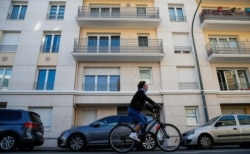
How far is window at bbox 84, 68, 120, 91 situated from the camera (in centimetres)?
1402

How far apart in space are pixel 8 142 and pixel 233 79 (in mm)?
15057

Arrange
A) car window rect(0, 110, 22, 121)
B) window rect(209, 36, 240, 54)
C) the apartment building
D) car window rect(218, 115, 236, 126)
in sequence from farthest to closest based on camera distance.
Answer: window rect(209, 36, 240, 54), the apartment building, car window rect(218, 115, 236, 126), car window rect(0, 110, 22, 121)

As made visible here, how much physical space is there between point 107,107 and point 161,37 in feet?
22.9

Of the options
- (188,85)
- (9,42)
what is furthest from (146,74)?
(9,42)

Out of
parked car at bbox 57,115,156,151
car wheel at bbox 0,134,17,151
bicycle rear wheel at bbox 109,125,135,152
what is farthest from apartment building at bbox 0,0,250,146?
bicycle rear wheel at bbox 109,125,135,152

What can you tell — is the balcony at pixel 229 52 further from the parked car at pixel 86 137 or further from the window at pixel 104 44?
the parked car at pixel 86 137

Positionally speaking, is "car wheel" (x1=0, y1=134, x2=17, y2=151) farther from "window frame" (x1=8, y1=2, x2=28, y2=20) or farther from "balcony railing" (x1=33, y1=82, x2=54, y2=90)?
"window frame" (x1=8, y1=2, x2=28, y2=20)

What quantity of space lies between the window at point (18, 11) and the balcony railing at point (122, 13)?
4.68m

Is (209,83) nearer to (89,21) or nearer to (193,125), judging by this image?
(193,125)

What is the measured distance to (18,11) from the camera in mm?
16078

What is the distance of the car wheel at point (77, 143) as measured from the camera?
8328 mm

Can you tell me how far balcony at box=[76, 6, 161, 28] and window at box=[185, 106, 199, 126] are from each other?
7.14 metres

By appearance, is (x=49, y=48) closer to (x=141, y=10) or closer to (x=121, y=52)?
(x=121, y=52)

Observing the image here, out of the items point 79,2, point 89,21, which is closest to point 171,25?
point 89,21
